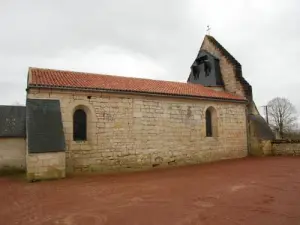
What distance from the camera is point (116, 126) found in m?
12.0

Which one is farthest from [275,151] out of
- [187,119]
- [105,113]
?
[105,113]

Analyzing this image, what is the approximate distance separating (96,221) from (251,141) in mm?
13269

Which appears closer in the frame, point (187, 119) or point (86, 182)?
point (86, 182)

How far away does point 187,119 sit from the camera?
13.9m

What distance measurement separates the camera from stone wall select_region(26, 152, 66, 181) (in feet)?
30.3

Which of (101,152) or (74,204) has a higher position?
(101,152)

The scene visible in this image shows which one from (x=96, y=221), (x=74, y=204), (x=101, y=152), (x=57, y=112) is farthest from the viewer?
(x=101, y=152)

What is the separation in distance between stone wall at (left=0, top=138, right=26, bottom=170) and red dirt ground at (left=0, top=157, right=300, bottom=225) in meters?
2.34

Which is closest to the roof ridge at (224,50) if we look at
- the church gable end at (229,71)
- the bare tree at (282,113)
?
the church gable end at (229,71)

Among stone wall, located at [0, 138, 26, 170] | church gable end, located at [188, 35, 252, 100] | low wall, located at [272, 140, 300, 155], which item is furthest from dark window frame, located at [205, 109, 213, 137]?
stone wall, located at [0, 138, 26, 170]

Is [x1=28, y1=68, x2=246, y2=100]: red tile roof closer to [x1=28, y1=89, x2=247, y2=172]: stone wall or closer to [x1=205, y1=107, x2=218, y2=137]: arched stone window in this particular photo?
[x1=28, y1=89, x2=247, y2=172]: stone wall

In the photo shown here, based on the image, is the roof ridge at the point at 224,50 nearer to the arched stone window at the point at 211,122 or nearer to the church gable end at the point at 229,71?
the church gable end at the point at 229,71

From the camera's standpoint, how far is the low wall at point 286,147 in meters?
15.8

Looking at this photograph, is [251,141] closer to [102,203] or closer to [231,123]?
[231,123]
